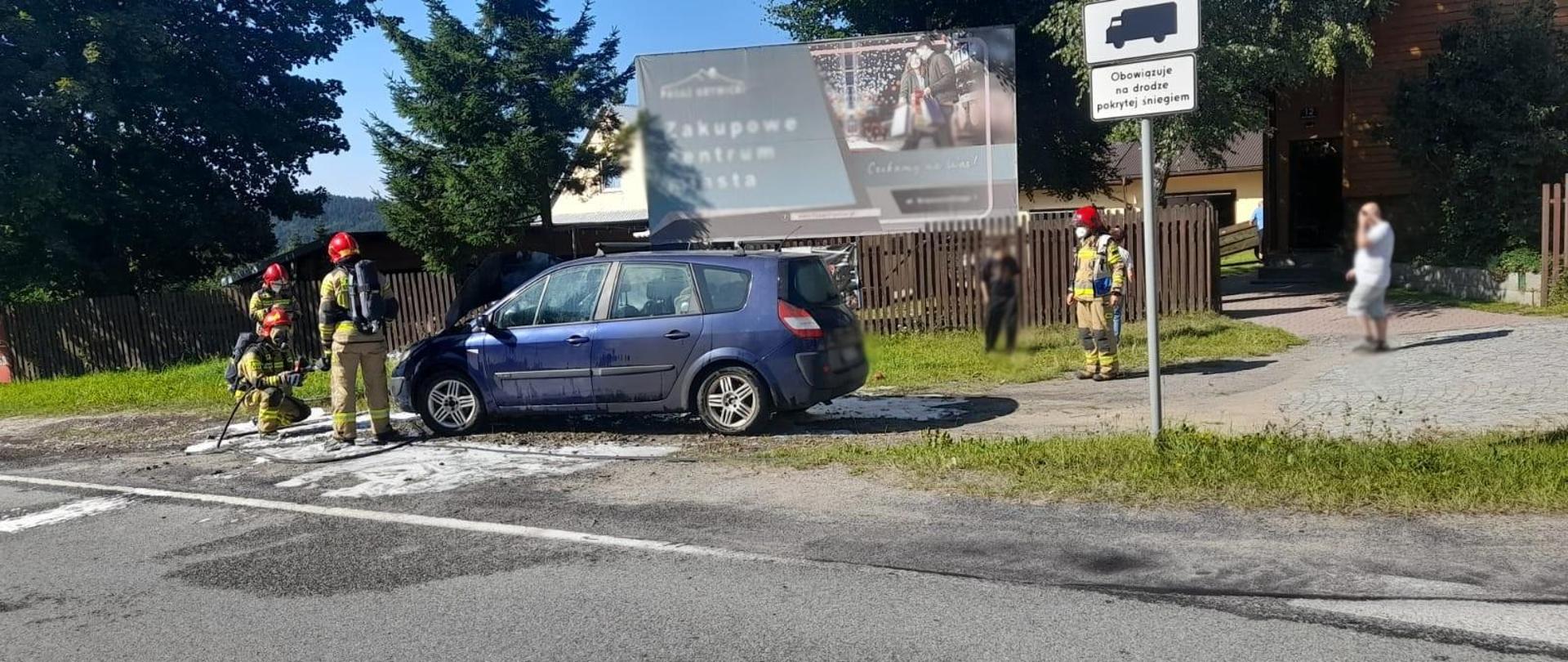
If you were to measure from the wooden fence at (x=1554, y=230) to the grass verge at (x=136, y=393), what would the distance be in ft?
44.5

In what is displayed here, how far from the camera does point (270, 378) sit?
10.8 meters

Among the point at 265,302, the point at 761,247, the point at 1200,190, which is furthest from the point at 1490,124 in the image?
the point at 265,302

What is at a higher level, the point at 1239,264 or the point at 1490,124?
the point at 1490,124

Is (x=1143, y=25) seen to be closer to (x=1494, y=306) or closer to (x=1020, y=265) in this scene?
(x=1020, y=265)

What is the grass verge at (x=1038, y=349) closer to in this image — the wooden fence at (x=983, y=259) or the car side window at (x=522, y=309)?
the wooden fence at (x=983, y=259)

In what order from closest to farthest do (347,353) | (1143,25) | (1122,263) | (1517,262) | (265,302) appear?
(1517,262) → (1143,25) → (1122,263) → (347,353) → (265,302)

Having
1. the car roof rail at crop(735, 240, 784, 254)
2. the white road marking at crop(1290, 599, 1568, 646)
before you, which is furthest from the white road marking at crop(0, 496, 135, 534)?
the white road marking at crop(1290, 599, 1568, 646)

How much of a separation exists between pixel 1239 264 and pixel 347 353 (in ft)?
27.2

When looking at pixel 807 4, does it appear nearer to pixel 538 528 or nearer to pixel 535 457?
pixel 535 457

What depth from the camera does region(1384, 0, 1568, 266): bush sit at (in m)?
2.65

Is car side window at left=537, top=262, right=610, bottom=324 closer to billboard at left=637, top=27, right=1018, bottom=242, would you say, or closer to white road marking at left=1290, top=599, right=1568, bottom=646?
billboard at left=637, top=27, right=1018, bottom=242

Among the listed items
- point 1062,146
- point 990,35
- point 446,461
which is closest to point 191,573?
point 446,461

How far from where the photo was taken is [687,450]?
8.79 metres

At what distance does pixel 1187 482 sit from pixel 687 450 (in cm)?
402
